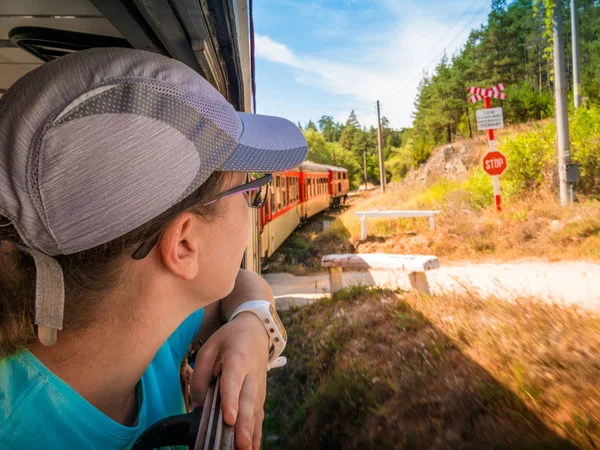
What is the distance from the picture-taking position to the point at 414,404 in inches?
111

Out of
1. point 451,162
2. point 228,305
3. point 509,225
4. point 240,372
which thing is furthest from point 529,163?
point 451,162

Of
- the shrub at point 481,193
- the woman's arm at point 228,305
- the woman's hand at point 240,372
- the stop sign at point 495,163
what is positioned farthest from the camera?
the shrub at point 481,193

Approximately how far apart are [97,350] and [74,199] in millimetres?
423

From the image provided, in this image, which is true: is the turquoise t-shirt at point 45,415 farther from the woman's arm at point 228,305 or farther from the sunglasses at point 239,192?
the woman's arm at point 228,305

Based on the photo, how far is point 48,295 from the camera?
3.11 ft

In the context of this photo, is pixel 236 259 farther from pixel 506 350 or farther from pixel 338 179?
pixel 338 179

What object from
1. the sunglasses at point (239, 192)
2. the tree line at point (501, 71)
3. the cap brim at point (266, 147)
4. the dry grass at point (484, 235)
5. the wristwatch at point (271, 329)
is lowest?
the dry grass at point (484, 235)

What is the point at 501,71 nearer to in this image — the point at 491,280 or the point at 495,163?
the point at 495,163

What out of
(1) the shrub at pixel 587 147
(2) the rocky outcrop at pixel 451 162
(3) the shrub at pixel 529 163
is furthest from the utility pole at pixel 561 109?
(2) the rocky outcrop at pixel 451 162

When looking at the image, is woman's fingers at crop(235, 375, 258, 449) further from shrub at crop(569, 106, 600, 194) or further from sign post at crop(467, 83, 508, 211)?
shrub at crop(569, 106, 600, 194)

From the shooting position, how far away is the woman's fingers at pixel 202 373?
1.12 m

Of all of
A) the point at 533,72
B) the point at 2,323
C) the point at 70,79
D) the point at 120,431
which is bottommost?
the point at 120,431

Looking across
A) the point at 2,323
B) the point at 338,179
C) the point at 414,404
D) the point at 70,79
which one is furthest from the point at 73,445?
the point at 338,179

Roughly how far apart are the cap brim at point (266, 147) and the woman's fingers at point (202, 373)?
61 cm
